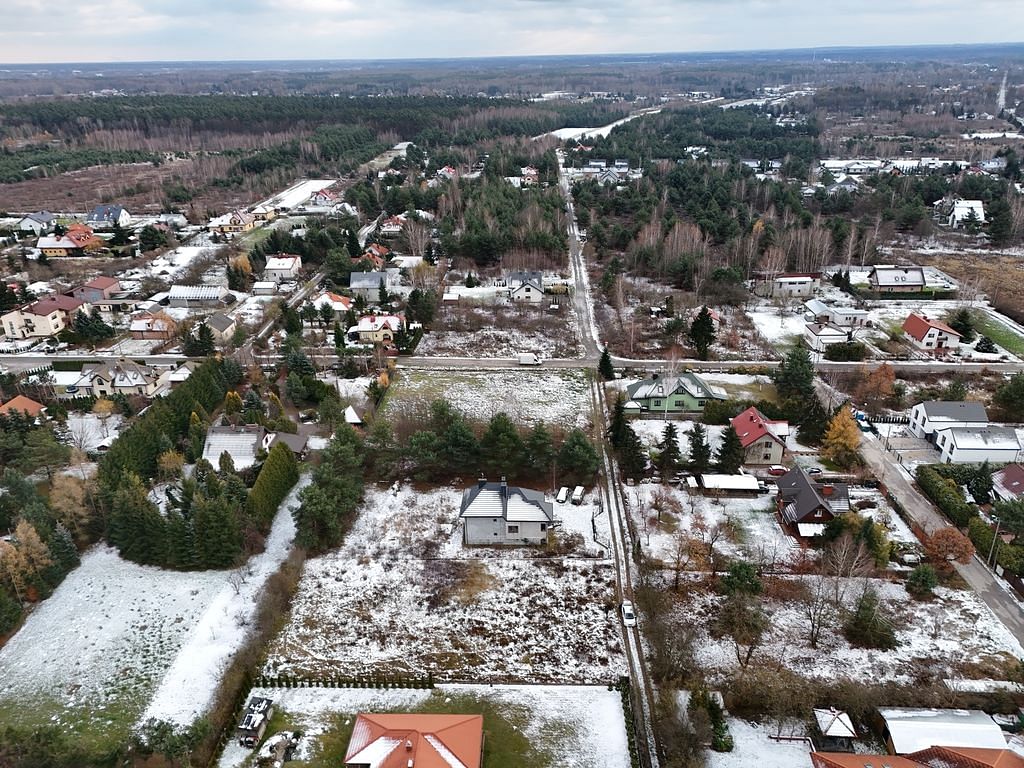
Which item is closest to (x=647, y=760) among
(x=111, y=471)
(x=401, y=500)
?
(x=401, y=500)

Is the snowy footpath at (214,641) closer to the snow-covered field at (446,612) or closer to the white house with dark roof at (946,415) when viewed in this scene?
the snow-covered field at (446,612)

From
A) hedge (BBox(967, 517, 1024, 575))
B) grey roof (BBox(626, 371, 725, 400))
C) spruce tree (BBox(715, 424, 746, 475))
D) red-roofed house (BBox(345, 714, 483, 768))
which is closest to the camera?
red-roofed house (BBox(345, 714, 483, 768))

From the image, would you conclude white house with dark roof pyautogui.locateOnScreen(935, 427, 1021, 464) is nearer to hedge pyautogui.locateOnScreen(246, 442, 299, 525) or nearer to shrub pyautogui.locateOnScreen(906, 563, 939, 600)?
shrub pyautogui.locateOnScreen(906, 563, 939, 600)

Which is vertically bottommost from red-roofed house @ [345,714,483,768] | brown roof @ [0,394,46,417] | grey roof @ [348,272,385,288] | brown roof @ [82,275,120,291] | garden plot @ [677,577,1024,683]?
garden plot @ [677,577,1024,683]

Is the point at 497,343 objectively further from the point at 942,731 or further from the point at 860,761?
the point at 860,761

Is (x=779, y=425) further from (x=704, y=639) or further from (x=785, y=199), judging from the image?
(x=785, y=199)

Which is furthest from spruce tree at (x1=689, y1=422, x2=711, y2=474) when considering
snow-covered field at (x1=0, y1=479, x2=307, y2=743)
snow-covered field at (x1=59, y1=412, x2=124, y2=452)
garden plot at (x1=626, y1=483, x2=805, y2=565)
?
snow-covered field at (x1=59, y1=412, x2=124, y2=452)

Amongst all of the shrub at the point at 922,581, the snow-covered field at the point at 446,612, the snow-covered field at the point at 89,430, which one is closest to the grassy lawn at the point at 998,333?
the shrub at the point at 922,581
